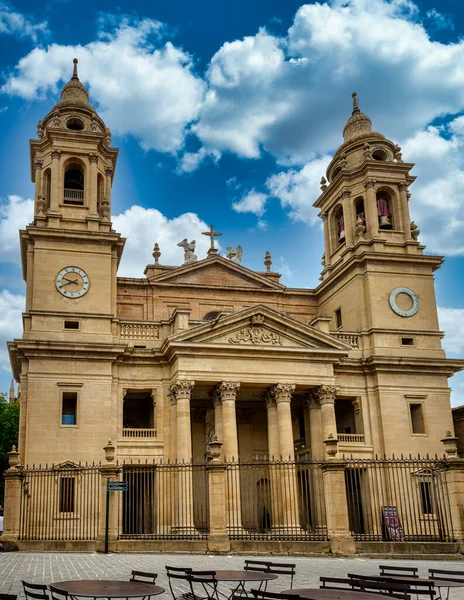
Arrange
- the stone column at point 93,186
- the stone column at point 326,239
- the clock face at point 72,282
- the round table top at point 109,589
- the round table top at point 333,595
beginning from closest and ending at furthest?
the round table top at point 109,589 < the round table top at point 333,595 < the clock face at point 72,282 < the stone column at point 93,186 < the stone column at point 326,239

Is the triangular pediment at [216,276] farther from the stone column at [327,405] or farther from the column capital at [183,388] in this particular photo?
the stone column at [327,405]

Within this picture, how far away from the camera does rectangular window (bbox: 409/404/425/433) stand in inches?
1436

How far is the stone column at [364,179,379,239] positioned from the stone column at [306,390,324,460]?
9933 millimetres

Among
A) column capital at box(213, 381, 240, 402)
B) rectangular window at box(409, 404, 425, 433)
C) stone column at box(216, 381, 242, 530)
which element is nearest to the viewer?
stone column at box(216, 381, 242, 530)

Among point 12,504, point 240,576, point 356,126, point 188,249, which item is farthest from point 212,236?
point 240,576

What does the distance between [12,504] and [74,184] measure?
19957 millimetres

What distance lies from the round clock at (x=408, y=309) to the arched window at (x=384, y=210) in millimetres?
4148

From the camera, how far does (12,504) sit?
23.7 metres

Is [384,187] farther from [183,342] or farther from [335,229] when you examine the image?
[183,342]

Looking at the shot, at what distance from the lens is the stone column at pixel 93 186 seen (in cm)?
3662

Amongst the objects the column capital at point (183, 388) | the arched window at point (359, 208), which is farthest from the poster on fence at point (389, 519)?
the arched window at point (359, 208)

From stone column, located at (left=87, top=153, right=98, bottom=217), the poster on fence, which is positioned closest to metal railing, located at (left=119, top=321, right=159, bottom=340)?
stone column, located at (left=87, top=153, right=98, bottom=217)

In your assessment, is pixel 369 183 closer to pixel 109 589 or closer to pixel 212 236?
pixel 212 236

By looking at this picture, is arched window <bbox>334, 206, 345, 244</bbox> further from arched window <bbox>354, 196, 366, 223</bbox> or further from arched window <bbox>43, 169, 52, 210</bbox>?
arched window <bbox>43, 169, 52, 210</bbox>
